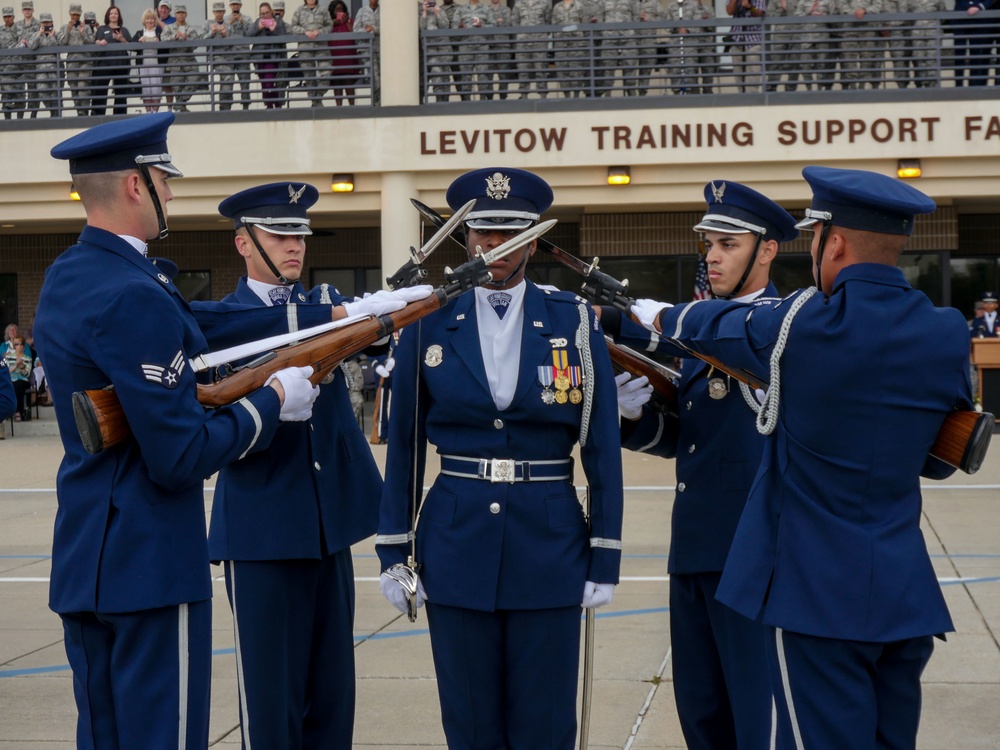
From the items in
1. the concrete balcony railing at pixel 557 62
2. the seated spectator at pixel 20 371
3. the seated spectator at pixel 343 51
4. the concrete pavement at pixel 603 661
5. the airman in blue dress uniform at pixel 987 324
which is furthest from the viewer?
the seated spectator at pixel 20 371

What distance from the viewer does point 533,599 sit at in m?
3.63

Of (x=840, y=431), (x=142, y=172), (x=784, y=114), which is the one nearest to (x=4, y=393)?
(x=142, y=172)

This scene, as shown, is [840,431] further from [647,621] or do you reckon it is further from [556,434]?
[647,621]

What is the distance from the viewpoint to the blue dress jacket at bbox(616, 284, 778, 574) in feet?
13.5

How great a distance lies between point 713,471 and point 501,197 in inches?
45.6

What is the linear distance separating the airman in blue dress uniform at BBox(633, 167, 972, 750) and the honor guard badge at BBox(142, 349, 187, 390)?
1502mm

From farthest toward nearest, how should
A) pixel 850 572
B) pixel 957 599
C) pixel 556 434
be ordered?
pixel 957 599, pixel 556 434, pixel 850 572

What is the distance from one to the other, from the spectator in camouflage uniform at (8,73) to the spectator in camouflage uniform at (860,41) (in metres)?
11.7

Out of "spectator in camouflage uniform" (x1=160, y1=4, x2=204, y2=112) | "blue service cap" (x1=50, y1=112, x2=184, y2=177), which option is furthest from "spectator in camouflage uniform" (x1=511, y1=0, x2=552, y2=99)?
"blue service cap" (x1=50, y1=112, x2=184, y2=177)

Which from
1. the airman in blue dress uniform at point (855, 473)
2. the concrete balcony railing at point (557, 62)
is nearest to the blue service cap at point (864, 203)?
the airman in blue dress uniform at point (855, 473)

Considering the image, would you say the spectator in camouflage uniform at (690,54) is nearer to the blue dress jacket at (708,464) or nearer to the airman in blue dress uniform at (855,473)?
the blue dress jacket at (708,464)

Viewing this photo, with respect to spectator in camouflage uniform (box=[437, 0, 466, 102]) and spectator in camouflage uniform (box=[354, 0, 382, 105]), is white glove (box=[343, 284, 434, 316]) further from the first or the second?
spectator in camouflage uniform (box=[354, 0, 382, 105])

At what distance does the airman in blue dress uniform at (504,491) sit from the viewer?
3625 millimetres

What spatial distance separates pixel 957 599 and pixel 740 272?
3970 millimetres
